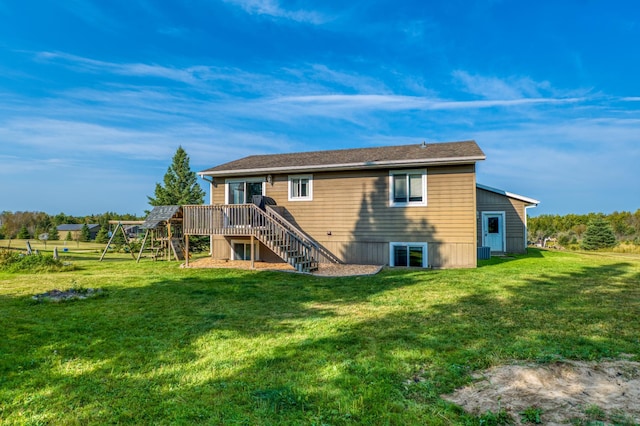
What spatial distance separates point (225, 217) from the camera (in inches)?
500

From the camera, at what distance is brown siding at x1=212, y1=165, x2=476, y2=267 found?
11852 mm

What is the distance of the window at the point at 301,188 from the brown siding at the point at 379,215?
0.18 m

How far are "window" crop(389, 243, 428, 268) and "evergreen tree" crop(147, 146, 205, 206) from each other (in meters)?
Answer: 20.5

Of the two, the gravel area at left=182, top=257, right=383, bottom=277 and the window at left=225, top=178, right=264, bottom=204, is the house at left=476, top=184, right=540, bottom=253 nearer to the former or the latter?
the gravel area at left=182, top=257, right=383, bottom=277

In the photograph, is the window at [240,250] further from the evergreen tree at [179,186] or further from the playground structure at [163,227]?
the evergreen tree at [179,186]

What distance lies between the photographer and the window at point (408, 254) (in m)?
12.3

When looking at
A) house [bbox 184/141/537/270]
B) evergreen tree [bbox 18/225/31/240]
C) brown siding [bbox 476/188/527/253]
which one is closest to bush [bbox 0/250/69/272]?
house [bbox 184/141/537/270]

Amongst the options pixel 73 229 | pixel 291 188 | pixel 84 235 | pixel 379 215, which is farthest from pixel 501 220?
pixel 73 229

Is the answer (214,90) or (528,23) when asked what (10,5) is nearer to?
(214,90)

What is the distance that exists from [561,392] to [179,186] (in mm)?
29803

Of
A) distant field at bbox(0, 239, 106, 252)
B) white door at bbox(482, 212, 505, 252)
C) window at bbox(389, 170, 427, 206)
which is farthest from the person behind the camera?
distant field at bbox(0, 239, 106, 252)

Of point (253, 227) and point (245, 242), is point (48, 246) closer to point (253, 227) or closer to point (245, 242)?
point (245, 242)

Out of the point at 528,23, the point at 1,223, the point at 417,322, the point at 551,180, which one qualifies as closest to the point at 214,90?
the point at 528,23

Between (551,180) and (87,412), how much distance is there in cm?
2740
